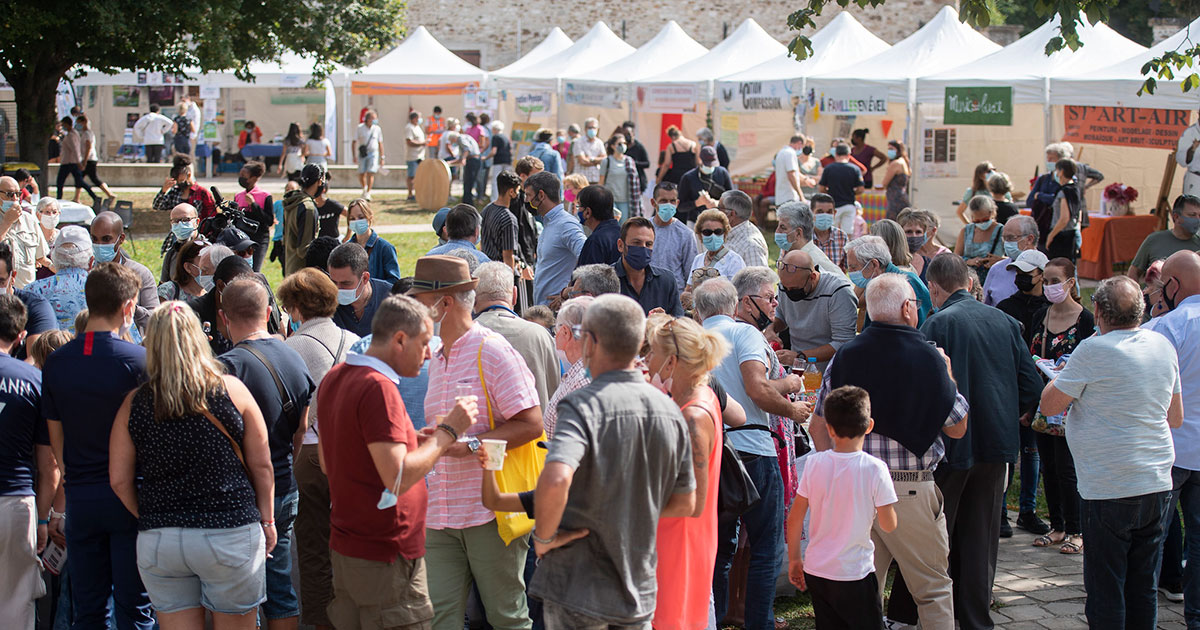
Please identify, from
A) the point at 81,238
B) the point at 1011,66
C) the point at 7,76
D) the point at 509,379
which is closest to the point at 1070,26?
the point at 509,379

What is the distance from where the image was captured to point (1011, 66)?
1605cm

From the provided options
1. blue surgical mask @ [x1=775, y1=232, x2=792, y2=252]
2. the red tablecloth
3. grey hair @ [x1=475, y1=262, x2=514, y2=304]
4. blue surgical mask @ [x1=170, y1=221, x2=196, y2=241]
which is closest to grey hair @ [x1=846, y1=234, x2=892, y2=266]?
blue surgical mask @ [x1=775, y1=232, x2=792, y2=252]

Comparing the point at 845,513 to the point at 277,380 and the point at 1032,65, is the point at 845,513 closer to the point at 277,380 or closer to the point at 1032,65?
the point at 277,380

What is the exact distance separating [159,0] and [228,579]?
1469 centimetres

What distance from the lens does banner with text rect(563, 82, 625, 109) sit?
22953 millimetres

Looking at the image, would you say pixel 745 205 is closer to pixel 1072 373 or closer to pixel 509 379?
pixel 1072 373

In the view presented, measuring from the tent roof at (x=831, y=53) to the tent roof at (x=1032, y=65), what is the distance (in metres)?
3.27

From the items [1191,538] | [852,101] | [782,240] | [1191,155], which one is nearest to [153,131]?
[852,101]

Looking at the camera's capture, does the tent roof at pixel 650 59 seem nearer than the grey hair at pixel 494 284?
No

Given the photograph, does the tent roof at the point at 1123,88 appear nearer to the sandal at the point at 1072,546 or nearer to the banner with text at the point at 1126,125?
the banner with text at the point at 1126,125

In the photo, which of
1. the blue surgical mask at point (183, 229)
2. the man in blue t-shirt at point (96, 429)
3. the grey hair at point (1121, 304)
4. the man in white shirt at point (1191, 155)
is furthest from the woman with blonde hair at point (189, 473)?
the man in white shirt at point (1191, 155)

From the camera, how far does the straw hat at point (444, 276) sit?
398cm

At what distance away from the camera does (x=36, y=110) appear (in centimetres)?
1825

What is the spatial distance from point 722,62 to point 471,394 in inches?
760
